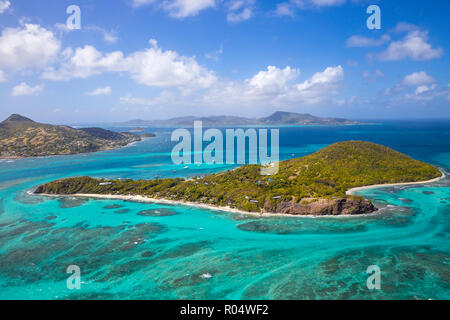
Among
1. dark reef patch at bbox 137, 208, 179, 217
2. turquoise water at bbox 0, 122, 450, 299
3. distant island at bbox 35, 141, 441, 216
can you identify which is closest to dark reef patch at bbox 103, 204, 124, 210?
turquoise water at bbox 0, 122, 450, 299

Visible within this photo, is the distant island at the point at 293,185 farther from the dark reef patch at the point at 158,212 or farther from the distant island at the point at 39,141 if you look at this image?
the distant island at the point at 39,141

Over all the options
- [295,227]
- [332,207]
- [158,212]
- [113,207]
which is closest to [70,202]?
[113,207]

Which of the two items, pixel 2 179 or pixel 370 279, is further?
pixel 2 179

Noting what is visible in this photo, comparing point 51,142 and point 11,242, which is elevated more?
point 51,142

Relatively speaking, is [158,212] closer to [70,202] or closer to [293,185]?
[70,202]

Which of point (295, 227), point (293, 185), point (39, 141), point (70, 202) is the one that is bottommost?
point (295, 227)
